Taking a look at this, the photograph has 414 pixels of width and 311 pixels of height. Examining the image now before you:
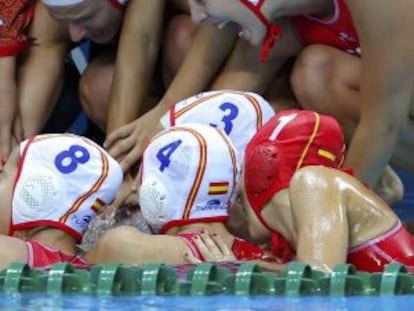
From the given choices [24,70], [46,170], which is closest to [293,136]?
[46,170]

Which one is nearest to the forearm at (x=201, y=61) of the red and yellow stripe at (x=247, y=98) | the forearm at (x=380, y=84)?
the red and yellow stripe at (x=247, y=98)

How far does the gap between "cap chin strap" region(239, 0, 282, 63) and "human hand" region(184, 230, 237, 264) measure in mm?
634

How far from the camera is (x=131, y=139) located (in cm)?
378

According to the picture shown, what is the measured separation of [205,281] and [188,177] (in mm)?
582

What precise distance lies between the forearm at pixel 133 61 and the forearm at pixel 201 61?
125 mm

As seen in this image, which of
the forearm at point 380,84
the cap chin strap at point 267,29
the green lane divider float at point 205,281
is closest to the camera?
the green lane divider float at point 205,281

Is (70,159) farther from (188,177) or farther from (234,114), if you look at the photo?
(234,114)

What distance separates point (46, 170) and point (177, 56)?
976 millimetres

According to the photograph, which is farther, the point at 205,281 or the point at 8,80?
the point at 8,80

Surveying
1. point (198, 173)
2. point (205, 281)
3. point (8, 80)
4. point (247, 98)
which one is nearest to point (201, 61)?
point (247, 98)

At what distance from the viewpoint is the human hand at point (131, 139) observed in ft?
12.3

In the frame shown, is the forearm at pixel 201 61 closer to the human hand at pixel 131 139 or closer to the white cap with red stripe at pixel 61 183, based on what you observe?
the human hand at pixel 131 139

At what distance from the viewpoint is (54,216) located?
3240 mm

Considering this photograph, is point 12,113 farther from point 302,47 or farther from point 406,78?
point 406,78
